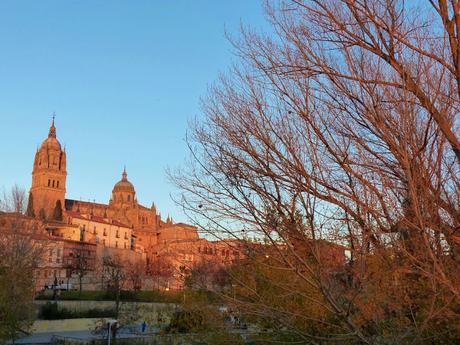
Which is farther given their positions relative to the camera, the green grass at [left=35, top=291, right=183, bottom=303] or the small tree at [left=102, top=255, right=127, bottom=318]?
the green grass at [left=35, top=291, right=183, bottom=303]

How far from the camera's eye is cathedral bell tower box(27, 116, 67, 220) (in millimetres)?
102562

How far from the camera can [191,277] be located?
5.43 m

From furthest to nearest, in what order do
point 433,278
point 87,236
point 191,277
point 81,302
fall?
1. point 87,236
2. point 81,302
3. point 191,277
4. point 433,278

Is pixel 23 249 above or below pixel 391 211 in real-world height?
above

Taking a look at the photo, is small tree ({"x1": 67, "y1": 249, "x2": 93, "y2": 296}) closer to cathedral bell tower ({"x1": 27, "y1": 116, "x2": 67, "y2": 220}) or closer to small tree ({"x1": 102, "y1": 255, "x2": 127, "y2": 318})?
Result: small tree ({"x1": 102, "y1": 255, "x2": 127, "y2": 318})

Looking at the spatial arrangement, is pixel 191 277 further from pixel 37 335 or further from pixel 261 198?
pixel 37 335

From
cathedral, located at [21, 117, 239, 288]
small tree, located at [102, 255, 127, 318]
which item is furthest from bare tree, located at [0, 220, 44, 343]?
cathedral, located at [21, 117, 239, 288]

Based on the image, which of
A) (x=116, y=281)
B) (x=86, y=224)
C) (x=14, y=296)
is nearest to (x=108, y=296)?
(x=116, y=281)

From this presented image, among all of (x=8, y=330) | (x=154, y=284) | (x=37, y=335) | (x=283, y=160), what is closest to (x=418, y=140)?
(x=283, y=160)

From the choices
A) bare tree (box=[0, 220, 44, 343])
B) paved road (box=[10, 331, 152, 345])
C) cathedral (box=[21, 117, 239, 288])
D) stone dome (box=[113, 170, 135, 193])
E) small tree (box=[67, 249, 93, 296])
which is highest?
stone dome (box=[113, 170, 135, 193])

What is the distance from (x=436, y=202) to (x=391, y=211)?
401 mm

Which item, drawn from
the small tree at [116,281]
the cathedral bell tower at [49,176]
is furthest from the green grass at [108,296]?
the cathedral bell tower at [49,176]

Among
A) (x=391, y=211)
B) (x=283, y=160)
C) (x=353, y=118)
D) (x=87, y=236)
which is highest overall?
→ (x=87, y=236)

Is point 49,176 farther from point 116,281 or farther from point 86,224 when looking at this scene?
point 116,281
